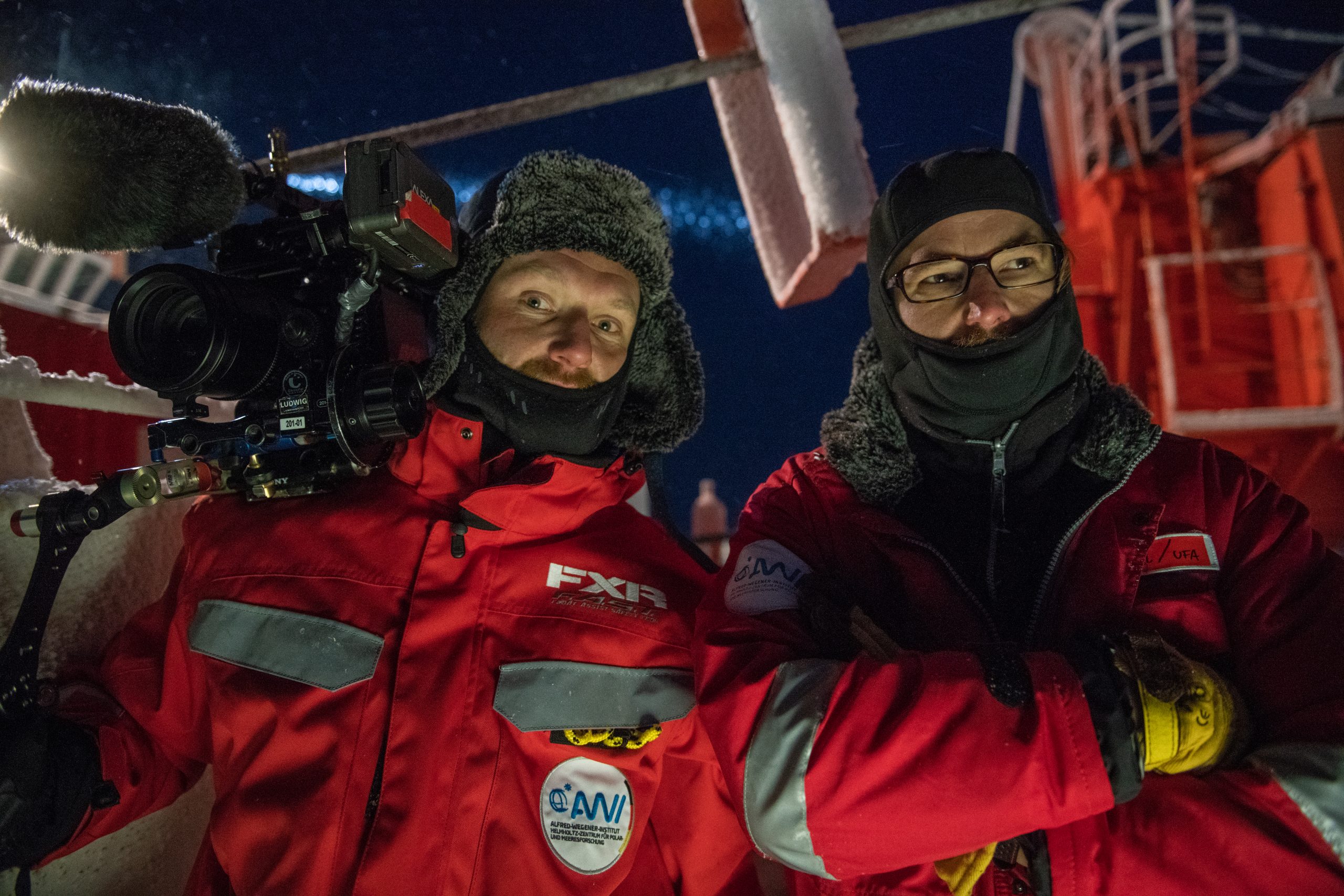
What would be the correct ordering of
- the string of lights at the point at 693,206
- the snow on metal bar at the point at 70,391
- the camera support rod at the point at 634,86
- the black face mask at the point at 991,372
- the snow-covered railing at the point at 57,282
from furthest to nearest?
the snow-covered railing at the point at 57,282, the string of lights at the point at 693,206, the camera support rod at the point at 634,86, the snow on metal bar at the point at 70,391, the black face mask at the point at 991,372

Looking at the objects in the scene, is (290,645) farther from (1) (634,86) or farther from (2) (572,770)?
(1) (634,86)

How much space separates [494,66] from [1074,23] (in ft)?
20.6

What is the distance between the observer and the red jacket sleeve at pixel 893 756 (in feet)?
3.43

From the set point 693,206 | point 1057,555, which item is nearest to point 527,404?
point 1057,555

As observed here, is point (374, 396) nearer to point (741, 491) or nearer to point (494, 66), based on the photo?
point (494, 66)

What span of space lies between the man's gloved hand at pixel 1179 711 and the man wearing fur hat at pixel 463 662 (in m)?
0.84

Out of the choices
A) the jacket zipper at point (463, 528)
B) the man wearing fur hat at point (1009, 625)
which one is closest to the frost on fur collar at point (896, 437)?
the man wearing fur hat at point (1009, 625)

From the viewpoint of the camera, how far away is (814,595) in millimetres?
1361

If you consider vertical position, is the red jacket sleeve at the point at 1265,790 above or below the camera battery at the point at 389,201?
below

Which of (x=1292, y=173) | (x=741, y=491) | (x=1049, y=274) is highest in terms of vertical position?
(x=1049, y=274)

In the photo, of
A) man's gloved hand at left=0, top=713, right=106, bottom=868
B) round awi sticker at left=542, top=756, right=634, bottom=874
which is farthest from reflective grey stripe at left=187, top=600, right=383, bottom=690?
round awi sticker at left=542, top=756, right=634, bottom=874

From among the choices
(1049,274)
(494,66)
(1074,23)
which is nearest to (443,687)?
(1049,274)

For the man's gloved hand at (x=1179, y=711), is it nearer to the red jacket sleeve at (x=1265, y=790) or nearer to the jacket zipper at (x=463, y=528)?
the red jacket sleeve at (x=1265, y=790)

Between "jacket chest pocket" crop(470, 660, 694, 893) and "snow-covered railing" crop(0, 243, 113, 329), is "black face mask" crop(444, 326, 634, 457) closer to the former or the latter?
"jacket chest pocket" crop(470, 660, 694, 893)
